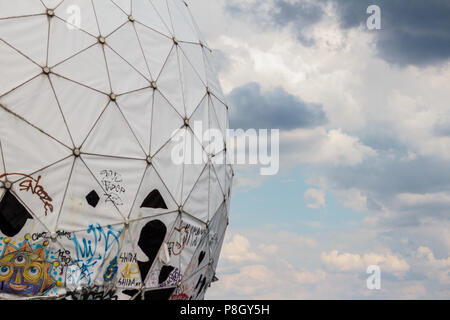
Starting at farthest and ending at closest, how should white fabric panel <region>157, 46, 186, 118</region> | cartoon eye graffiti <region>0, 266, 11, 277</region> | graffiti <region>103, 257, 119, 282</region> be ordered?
white fabric panel <region>157, 46, 186, 118</region>
graffiti <region>103, 257, 119, 282</region>
cartoon eye graffiti <region>0, 266, 11, 277</region>

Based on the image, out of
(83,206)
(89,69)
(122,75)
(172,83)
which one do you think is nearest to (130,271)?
(83,206)

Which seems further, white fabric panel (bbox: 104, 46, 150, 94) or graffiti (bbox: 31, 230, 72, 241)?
white fabric panel (bbox: 104, 46, 150, 94)

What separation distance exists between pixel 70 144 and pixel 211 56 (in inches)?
358

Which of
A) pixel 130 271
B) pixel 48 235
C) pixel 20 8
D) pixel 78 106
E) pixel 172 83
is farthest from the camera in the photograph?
pixel 172 83

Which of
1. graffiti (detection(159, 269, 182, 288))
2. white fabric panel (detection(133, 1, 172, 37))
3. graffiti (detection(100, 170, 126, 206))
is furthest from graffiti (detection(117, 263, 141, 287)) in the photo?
white fabric panel (detection(133, 1, 172, 37))

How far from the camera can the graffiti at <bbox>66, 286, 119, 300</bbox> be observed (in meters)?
14.3

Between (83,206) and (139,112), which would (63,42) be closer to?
(139,112)

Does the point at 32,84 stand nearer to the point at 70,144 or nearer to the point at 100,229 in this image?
the point at 70,144

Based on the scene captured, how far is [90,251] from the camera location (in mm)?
14414

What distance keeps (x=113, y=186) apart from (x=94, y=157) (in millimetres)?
978

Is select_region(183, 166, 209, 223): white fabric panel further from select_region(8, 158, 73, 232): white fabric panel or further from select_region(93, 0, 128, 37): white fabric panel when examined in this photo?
select_region(93, 0, 128, 37): white fabric panel

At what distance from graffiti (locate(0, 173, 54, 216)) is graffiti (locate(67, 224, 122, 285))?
1.11 m

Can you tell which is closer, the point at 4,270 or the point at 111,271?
the point at 4,270
